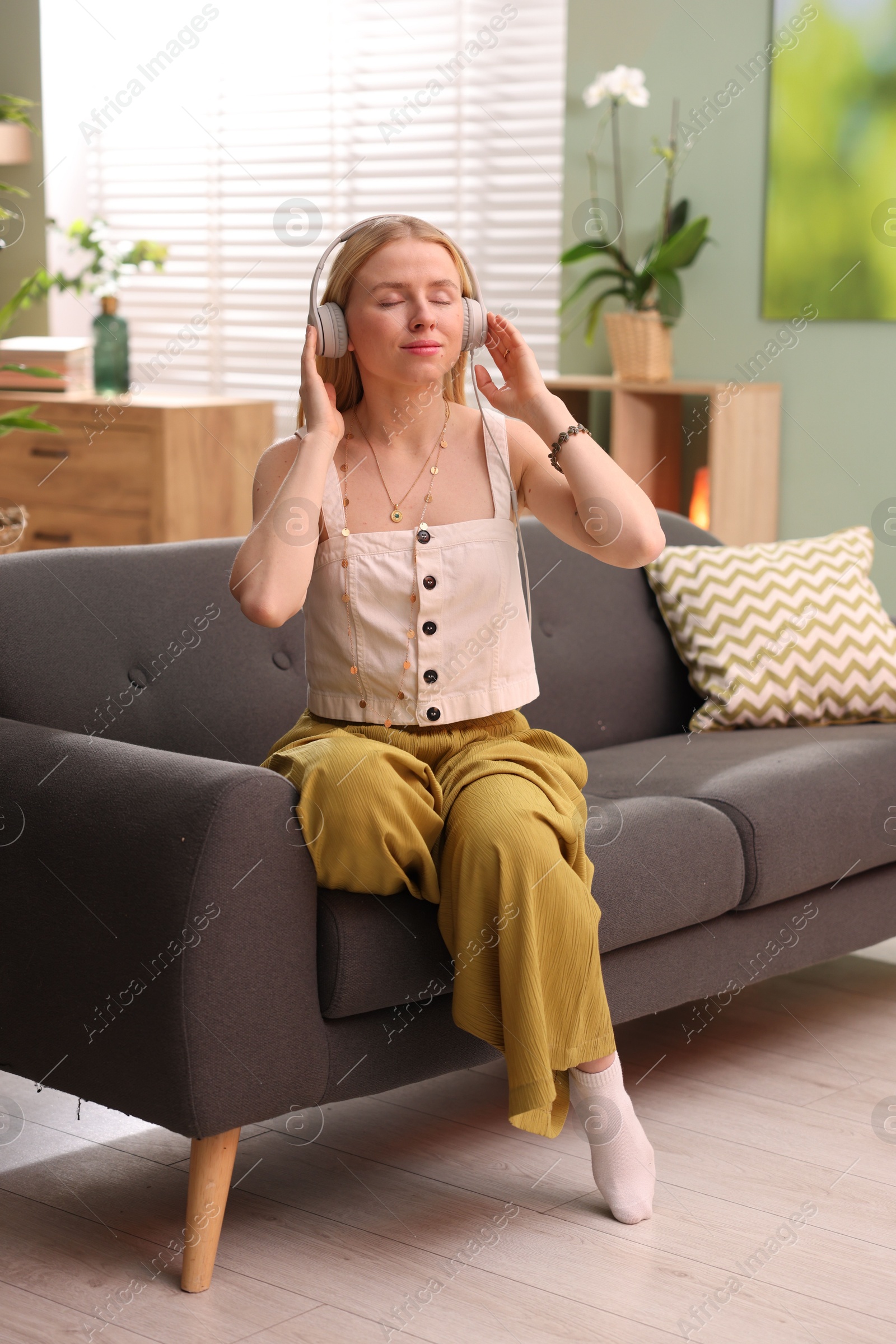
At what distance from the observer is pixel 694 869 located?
2.23m

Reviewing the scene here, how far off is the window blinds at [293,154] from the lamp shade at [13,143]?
0.31 metres

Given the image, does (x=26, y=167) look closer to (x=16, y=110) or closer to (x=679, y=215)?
(x=16, y=110)

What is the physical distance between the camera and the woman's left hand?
2006 millimetres

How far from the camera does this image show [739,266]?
4289mm

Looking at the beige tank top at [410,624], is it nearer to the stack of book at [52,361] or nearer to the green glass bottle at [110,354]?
the green glass bottle at [110,354]

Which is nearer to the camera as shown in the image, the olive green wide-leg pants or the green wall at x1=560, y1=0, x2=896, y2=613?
the olive green wide-leg pants

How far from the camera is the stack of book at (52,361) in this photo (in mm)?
4875

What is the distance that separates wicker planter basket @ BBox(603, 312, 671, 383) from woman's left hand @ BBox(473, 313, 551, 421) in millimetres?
2301

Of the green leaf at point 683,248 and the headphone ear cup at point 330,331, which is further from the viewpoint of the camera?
the green leaf at point 683,248

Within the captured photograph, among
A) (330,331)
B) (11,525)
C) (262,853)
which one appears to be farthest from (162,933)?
(11,525)

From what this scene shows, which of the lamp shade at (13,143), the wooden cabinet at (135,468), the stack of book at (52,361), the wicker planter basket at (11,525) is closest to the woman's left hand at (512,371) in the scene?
the wicker planter basket at (11,525)

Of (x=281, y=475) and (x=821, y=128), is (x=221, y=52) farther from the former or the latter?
(x=281, y=475)

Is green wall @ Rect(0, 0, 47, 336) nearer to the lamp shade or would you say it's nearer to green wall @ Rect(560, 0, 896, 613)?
the lamp shade

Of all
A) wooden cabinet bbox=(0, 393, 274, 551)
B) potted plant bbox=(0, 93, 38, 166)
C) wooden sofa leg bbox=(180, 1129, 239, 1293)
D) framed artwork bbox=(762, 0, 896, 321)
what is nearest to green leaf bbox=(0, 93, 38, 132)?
potted plant bbox=(0, 93, 38, 166)
